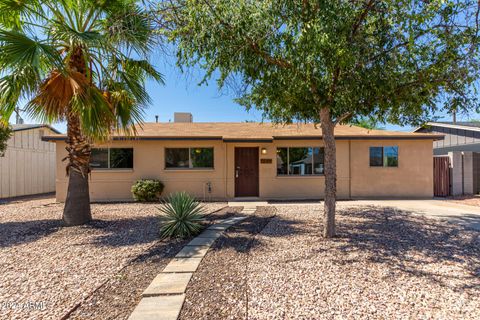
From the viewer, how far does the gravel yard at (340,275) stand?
110 inches

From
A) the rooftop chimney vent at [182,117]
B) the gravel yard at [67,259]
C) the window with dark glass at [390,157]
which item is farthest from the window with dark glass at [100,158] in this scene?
the window with dark glass at [390,157]

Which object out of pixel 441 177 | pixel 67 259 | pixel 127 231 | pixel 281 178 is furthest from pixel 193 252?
pixel 441 177

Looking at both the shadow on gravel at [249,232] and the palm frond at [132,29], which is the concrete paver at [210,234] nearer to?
the shadow on gravel at [249,232]

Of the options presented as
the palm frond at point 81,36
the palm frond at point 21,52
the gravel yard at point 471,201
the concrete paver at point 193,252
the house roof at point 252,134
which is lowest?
the concrete paver at point 193,252

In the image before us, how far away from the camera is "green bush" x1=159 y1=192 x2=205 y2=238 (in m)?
5.42

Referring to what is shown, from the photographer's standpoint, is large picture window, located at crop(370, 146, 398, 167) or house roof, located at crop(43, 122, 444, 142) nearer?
house roof, located at crop(43, 122, 444, 142)

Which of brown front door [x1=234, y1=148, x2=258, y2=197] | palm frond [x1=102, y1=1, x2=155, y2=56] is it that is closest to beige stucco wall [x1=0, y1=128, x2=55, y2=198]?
palm frond [x1=102, y1=1, x2=155, y2=56]

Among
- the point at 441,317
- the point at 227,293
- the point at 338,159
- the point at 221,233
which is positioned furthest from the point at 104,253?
the point at 338,159

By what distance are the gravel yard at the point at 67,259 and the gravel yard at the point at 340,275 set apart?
3.69ft

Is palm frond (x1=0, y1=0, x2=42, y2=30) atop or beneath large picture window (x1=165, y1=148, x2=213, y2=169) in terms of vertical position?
atop

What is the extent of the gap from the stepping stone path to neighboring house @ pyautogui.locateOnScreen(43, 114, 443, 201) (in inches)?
235

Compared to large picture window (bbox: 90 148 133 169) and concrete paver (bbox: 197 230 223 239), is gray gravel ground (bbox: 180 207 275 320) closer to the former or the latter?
concrete paver (bbox: 197 230 223 239)

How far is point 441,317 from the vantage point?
266 cm

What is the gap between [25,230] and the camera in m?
6.10
